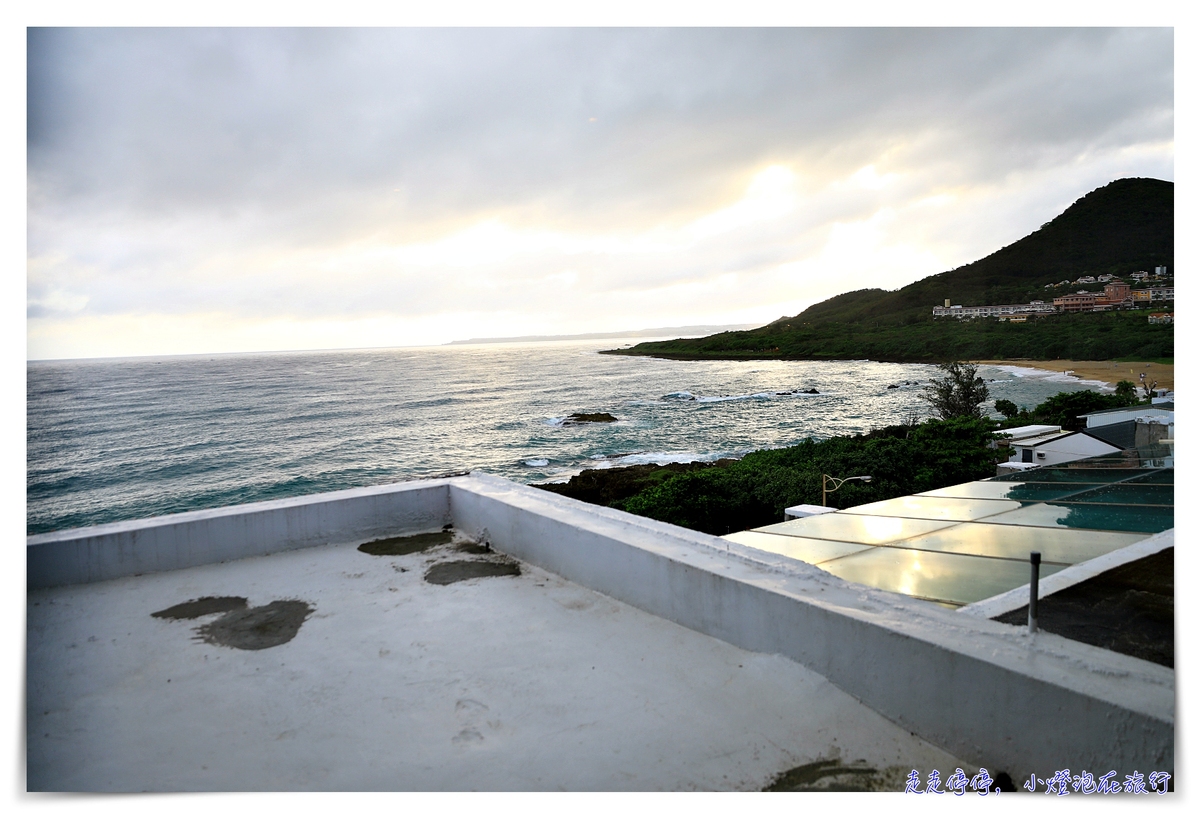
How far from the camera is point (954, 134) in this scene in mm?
2910

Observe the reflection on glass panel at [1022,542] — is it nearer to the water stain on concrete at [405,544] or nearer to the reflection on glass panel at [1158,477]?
the reflection on glass panel at [1158,477]

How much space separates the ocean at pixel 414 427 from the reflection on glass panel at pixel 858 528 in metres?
9.07

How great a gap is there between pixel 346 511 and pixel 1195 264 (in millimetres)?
3483

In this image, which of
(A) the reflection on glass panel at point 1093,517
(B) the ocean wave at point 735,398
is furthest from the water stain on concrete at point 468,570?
(B) the ocean wave at point 735,398

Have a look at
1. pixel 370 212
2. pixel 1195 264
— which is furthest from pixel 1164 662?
pixel 370 212

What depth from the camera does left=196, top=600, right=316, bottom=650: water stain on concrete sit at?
89.7 inches

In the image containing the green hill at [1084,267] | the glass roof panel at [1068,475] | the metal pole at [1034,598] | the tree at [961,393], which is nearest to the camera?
the metal pole at [1034,598]

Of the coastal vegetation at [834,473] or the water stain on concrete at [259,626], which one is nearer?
the water stain on concrete at [259,626]

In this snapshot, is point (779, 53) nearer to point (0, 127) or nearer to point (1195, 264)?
point (1195, 264)

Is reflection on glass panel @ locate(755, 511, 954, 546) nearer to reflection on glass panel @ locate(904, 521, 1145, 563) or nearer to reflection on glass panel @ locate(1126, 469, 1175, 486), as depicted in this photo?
reflection on glass panel @ locate(904, 521, 1145, 563)

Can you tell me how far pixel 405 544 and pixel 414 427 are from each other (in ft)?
92.6

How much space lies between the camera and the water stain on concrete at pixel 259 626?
228 centimetres

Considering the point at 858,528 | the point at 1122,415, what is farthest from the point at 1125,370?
the point at 1122,415

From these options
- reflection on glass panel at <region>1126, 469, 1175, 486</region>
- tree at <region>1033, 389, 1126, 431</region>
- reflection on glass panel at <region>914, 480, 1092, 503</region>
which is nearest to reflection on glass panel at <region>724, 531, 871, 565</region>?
reflection on glass panel at <region>914, 480, 1092, 503</region>
